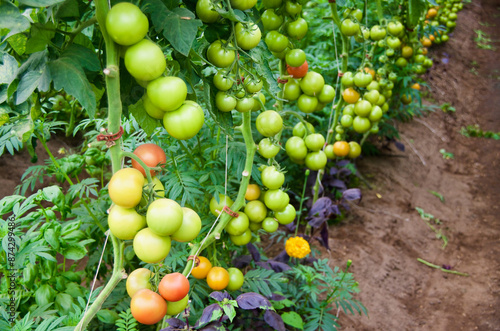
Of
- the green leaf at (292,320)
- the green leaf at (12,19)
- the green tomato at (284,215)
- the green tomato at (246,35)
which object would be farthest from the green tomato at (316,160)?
the green leaf at (12,19)

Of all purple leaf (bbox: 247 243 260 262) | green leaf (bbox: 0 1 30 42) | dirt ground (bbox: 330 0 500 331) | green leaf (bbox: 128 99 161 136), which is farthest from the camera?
dirt ground (bbox: 330 0 500 331)

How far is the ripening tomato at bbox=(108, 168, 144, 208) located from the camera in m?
0.63

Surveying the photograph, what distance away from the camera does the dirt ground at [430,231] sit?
2.16 m

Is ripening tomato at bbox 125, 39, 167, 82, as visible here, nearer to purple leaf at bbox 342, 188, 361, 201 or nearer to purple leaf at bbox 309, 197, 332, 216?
purple leaf at bbox 309, 197, 332, 216

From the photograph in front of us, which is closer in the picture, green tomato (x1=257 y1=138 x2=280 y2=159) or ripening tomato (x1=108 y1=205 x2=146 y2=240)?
ripening tomato (x1=108 y1=205 x2=146 y2=240)

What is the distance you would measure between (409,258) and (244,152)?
5.95 feet

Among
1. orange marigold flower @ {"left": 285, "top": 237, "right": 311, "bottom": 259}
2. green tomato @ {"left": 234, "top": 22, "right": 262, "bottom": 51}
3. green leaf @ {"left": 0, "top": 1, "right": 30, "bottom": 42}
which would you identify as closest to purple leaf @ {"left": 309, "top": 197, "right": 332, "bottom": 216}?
orange marigold flower @ {"left": 285, "top": 237, "right": 311, "bottom": 259}

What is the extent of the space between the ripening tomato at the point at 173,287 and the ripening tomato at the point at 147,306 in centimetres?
1

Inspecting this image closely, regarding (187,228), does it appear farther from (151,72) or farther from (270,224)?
(270,224)

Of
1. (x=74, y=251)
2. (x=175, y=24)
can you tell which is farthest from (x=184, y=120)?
(x=74, y=251)

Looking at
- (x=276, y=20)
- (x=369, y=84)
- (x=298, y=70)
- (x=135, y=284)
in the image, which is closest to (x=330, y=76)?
(x=369, y=84)

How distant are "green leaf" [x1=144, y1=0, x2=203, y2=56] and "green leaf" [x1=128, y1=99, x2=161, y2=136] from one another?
17 cm

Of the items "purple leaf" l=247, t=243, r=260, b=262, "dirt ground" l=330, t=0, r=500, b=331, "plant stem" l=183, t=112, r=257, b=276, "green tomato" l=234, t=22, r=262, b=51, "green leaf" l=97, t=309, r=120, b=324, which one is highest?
"green tomato" l=234, t=22, r=262, b=51

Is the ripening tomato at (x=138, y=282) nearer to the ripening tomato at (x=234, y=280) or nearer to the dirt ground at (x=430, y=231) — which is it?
the ripening tomato at (x=234, y=280)
